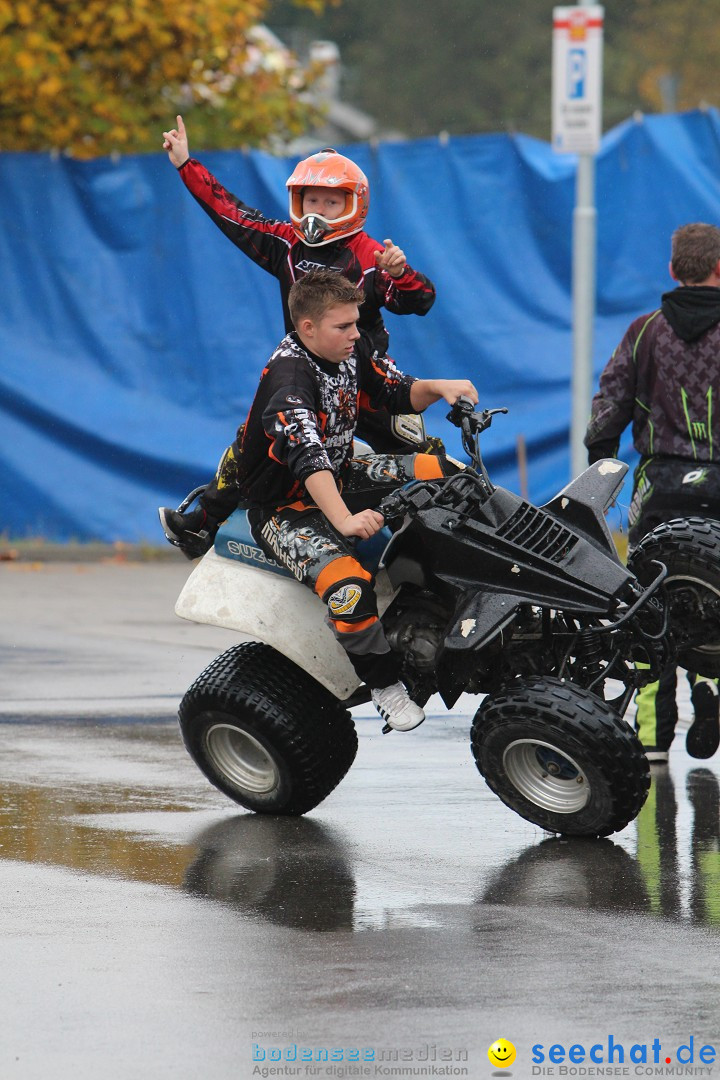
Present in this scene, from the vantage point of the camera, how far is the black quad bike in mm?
5730

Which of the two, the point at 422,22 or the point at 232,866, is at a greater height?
the point at 232,866

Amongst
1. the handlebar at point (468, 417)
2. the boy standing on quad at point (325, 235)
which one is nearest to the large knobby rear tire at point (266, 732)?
the handlebar at point (468, 417)

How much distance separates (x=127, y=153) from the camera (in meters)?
14.7

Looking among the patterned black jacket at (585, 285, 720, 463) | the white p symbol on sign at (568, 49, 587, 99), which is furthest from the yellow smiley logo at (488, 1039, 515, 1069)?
the white p symbol on sign at (568, 49, 587, 99)

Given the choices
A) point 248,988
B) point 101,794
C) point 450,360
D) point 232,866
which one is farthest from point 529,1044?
point 450,360

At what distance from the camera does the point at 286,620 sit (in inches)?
241

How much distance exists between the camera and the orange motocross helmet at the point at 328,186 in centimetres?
670

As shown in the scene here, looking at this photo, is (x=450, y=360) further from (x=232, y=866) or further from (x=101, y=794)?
(x=232, y=866)

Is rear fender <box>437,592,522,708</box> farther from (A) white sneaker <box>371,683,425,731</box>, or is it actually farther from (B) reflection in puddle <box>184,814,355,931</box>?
(B) reflection in puddle <box>184,814,355,931</box>

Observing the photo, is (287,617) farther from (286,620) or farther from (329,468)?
(329,468)

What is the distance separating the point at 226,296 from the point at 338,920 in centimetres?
869

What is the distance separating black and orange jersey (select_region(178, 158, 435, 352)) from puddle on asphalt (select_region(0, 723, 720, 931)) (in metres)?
1.77

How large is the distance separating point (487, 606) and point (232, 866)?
42.6 inches

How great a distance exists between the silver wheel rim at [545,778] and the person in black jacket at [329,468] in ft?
1.09
